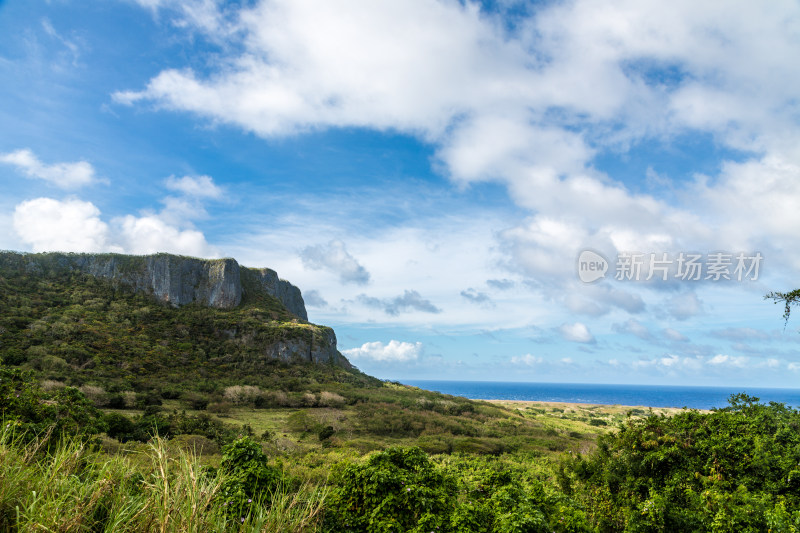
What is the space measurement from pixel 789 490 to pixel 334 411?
34201 mm

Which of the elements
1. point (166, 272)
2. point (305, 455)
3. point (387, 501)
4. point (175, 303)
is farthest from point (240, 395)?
point (166, 272)

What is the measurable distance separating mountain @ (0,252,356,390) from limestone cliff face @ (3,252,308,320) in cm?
16

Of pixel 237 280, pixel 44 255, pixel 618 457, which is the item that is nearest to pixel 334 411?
pixel 618 457

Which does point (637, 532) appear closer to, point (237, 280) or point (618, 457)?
point (618, 457)

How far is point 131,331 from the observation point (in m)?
52.8

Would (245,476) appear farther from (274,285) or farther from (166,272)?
(274,285)

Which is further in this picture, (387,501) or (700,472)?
(700,472)

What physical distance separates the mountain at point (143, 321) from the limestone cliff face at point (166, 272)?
0.16 metres

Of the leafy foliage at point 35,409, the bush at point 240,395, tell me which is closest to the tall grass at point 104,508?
the leafy foliage at point 35,409

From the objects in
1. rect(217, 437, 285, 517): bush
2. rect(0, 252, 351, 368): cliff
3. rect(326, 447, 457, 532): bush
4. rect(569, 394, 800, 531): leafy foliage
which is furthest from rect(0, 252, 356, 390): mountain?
rect(569, 394, 800, 531): leafy foliage

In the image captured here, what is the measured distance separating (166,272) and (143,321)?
13784mm

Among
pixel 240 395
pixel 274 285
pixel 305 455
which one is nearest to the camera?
pixel 305 455

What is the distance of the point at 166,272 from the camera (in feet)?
229

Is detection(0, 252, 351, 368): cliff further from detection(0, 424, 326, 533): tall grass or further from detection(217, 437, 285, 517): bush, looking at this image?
detection(0, 424, 326, 533): tall grass
